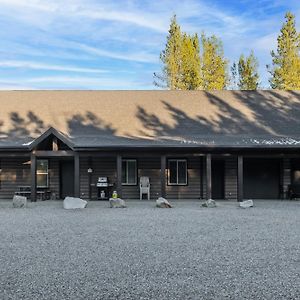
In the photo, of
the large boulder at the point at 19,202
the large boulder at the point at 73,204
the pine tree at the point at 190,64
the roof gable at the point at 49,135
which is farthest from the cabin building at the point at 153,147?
the pine tree at the point at 190,64

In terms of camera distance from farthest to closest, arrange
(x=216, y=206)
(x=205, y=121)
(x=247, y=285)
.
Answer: (x=205, y=121), (x=216, y=206), (x=247, y=285)

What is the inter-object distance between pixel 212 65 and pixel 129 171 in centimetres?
Result: 1721

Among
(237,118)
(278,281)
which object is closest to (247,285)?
(278,281)

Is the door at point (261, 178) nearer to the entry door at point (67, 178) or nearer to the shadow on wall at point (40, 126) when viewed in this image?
the shadow on wall at point (40, 126)

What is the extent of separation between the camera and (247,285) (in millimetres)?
5875

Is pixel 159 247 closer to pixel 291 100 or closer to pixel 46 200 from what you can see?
pixel 46 200

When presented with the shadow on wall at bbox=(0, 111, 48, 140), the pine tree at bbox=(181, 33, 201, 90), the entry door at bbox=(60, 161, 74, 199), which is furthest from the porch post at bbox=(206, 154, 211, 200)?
the pine tree at bbox=(181, 33, 201, 90)

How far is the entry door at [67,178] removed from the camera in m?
21.2

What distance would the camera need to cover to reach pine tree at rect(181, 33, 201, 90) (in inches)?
1358

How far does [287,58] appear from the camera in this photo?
113 ft

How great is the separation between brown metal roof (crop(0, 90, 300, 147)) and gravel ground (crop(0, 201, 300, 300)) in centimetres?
663

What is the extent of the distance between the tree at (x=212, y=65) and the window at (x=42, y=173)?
17355 millimetres

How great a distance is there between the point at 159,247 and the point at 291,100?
1723cm

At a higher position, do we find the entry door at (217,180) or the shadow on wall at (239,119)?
the shadow on wall at (239,119)
